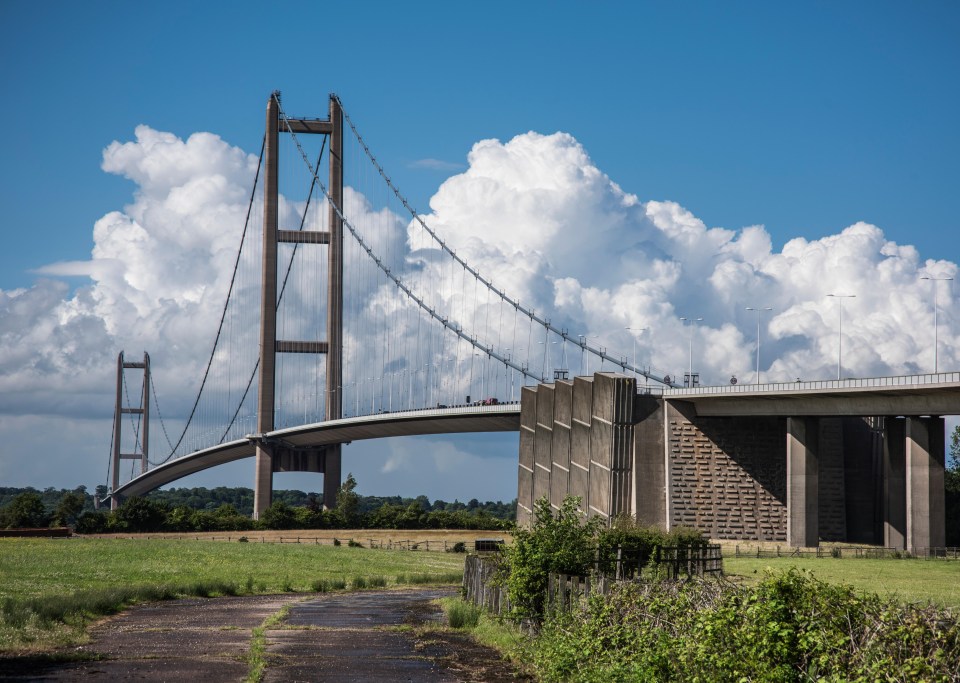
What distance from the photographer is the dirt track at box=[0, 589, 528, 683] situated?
61.4ft

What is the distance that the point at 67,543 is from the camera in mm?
72062

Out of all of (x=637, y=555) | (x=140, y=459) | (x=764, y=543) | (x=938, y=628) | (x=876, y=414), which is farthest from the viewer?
(x=140, y=459)

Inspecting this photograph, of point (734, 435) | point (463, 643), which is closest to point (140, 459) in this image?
point (734, 435)

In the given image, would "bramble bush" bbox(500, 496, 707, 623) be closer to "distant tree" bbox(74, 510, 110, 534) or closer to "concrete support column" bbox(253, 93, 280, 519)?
"distant tree" bbox(74, 510, 110, 534)

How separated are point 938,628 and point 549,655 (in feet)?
26.7

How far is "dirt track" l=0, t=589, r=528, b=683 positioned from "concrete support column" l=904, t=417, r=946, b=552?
135 feet

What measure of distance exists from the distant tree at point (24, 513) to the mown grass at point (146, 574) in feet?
105

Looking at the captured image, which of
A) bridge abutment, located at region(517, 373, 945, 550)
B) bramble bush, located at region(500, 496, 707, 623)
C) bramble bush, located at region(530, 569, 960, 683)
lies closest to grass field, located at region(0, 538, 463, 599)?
bridge abutment, located at region(517, 373, 945, 550)

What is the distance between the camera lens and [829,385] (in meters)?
63.5

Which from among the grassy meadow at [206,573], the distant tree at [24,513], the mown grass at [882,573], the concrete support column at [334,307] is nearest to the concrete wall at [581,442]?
the grassy meadow at [206,573]

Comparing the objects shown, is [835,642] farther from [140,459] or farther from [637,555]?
[140,459]

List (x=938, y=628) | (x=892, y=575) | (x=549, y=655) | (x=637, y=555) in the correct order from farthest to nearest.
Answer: (x=892, y=575) → (x=637, y=555) → (x=549, y=655) → (x=938, y=628)

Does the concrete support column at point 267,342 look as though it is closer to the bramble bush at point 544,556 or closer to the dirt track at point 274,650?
the dirt track at point 274,650

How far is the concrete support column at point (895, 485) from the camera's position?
229 ft
